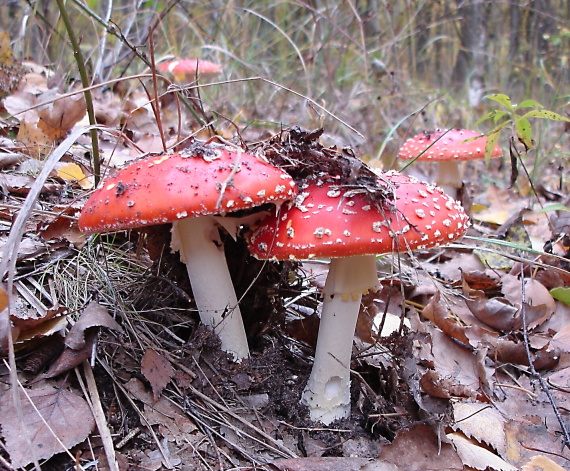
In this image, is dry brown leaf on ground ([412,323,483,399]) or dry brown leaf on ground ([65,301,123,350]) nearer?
dry brown leaf on ground ([65,301,123,350])

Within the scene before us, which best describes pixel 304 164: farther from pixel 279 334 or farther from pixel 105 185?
pixel 279 334

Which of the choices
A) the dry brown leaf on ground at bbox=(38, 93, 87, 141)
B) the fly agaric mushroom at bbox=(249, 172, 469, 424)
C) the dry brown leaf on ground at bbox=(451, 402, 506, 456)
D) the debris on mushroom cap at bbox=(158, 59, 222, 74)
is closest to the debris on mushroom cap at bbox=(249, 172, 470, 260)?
the fly agaric mushroom at bbox=(249, 172, 469, 424)

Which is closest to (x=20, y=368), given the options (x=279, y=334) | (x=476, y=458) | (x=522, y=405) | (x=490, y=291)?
(x=279, y=334)

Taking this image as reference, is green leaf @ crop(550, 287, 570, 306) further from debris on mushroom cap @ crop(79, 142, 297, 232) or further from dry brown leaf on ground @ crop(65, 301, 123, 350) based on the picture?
dry brown leaf on ground @ crop(65, 301, 123, 350)

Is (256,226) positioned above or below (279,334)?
above

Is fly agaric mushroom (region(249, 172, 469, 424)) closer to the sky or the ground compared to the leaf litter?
closer to the sky

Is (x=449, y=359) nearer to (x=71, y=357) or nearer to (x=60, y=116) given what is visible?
(x=71, y=357)

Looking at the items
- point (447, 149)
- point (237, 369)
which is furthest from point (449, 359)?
point (447, 149)

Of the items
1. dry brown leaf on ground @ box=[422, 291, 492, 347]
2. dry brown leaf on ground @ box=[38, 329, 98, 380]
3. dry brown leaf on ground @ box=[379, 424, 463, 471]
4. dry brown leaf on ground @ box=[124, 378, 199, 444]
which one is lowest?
dry brown leaf on ground @ box=[422, 291, 492, 347]
